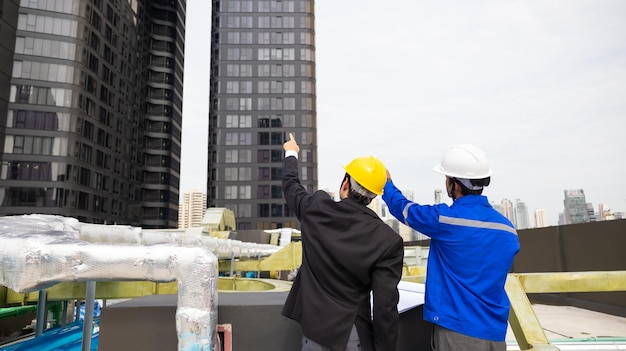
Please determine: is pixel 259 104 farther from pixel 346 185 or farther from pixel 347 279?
pixel 347 279

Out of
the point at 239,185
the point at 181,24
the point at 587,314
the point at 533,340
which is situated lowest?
the point at 587,314

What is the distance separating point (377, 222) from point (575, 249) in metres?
12.5

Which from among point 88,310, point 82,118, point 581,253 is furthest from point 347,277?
point 82,118

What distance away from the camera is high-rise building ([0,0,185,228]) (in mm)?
45938

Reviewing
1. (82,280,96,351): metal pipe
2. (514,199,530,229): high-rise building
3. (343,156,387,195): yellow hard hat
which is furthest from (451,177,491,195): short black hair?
(514,199,530,229): high-rise building

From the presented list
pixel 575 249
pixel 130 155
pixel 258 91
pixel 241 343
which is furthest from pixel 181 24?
pixel 241 343

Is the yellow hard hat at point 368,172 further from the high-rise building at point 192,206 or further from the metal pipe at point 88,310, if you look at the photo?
the high-rise building at point 192,206

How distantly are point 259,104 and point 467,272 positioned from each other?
74.1m

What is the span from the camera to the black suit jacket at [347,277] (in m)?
2.24

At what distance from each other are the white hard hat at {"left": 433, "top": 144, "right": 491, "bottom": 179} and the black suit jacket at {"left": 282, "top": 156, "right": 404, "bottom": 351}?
69cm

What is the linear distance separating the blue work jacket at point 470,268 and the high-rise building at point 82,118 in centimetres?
5136

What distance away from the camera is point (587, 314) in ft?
35.8

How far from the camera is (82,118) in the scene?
50.1m

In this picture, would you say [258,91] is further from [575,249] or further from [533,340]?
[533,340]
